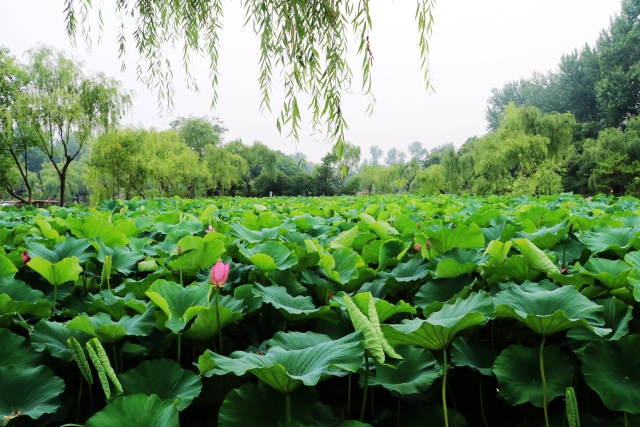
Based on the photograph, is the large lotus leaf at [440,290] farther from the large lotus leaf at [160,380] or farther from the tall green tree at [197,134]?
the tall green tree at [197,134]

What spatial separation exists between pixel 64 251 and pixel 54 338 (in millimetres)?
536

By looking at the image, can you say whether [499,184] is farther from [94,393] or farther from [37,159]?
[37,159]

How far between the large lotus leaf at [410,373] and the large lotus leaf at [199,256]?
1.83 ft

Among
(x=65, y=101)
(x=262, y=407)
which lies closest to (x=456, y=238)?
(x=262, y=407)

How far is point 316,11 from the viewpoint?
1480mm

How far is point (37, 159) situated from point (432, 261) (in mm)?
81425

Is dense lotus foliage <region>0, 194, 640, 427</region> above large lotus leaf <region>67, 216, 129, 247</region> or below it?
below

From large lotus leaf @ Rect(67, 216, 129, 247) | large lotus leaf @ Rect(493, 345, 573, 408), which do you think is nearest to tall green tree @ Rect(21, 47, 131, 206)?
large lotus leaf @ Rect(67, 216, 129, 247)

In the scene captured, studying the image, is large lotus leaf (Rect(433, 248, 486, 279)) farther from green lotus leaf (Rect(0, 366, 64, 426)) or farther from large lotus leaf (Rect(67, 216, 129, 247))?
large lotus leaf (Rect(67, 216, 129, 247))

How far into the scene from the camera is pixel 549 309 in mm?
701

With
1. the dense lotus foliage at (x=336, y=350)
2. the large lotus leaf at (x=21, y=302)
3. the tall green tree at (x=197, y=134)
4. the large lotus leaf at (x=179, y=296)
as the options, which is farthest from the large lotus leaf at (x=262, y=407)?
the tall green tree at (x=197, y=134)

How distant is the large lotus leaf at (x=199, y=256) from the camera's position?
1.04m

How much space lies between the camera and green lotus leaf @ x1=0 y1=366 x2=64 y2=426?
1.92 feet

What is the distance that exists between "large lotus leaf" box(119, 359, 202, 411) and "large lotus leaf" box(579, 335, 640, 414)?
568mm
